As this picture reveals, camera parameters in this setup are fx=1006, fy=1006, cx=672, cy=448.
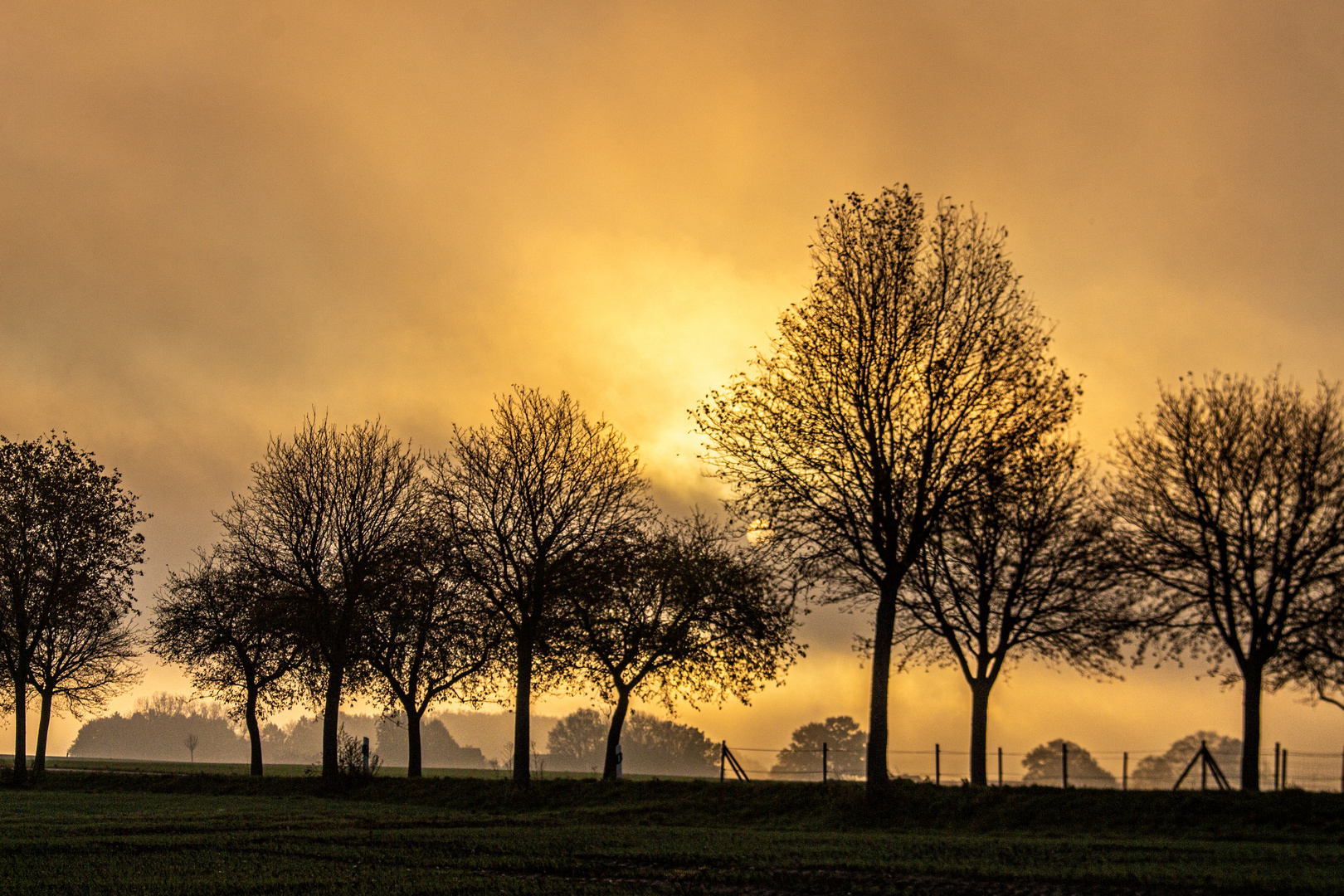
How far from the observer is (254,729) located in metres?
52.3

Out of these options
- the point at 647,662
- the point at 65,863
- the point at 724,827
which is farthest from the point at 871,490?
the point at 65,863

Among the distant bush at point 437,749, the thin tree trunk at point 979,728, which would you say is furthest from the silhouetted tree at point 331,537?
the distant bush at point 437,749

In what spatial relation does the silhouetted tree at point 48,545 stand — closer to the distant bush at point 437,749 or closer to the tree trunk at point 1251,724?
the tree trunk at point 1251,724

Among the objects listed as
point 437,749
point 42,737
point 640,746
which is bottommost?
point 437,749

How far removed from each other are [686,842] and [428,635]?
26741 mm

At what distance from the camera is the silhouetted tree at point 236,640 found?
43.3m

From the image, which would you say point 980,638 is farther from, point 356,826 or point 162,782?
point 162,782

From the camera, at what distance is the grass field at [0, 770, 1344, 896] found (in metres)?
12.6

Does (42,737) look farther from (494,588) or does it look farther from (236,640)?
(494,588)

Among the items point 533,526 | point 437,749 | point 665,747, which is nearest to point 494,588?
point 533,526

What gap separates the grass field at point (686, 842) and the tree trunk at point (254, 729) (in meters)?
14.9

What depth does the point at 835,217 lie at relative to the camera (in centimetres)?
3009

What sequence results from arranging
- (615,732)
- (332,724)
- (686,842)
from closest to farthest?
(686,842), (332,724), (615,732)

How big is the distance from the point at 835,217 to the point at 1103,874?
2094cm
